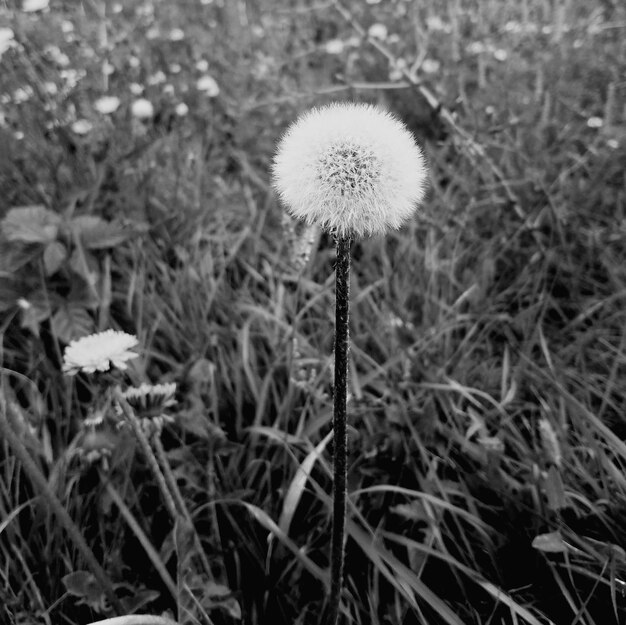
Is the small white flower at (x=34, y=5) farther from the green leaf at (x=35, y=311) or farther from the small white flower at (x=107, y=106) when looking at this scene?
the green leaf at (x=35, y=311)

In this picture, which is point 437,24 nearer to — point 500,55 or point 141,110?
point 500,55

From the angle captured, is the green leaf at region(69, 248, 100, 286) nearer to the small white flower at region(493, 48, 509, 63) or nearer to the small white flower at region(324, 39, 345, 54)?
the small white flower at region(324, 39, 345, 54)

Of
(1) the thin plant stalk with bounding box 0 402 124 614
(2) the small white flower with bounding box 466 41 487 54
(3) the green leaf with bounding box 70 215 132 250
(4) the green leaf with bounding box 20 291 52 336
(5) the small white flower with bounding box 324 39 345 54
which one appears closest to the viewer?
(1) the thin plant stalk with bounding box 0 402 124 614

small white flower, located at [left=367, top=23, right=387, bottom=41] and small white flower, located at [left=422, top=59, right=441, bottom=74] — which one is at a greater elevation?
small white flower, located at [left=367, top=23, right=387, bottom=41]

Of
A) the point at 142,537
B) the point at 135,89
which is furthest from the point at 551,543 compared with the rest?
the point at 135,89

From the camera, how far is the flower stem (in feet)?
3.16

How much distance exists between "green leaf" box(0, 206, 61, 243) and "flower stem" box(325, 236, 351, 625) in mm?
1628

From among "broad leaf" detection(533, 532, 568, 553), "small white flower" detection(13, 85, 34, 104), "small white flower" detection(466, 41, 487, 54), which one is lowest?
"broad leaf" detection(533, 532, 568, 553)

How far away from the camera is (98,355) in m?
1.28

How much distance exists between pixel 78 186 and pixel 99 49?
1.22m

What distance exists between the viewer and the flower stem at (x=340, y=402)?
3.16 feet

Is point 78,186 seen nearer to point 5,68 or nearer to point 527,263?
point 5,68

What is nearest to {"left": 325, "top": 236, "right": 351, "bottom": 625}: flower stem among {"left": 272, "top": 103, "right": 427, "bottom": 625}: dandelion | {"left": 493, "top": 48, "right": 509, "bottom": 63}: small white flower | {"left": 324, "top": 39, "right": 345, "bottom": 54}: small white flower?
{"left": 272, "top": 103, "right": 427, "bottom": 625}: dandelion

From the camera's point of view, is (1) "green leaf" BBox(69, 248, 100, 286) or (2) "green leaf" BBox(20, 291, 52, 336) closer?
(2) "green leaf" BBox(20, 291, 52, 336)
